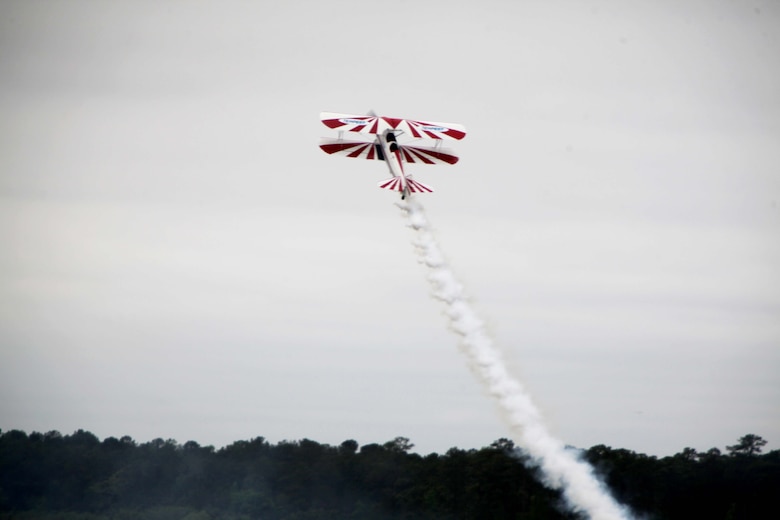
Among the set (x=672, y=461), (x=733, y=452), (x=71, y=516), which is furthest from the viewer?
(x=71, y=516)

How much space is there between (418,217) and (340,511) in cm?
4978

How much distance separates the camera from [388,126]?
51.9 metres

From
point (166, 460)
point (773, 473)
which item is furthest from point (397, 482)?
point (166, 460)

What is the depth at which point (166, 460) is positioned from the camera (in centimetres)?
12475

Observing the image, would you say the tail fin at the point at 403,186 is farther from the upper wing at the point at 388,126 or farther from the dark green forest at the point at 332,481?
the dark green forest at the point at 332,481

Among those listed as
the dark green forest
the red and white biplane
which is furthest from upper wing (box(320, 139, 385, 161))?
the dark green forest

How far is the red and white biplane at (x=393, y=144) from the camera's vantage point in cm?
5072

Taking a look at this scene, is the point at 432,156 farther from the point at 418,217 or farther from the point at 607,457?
the point at 607,457

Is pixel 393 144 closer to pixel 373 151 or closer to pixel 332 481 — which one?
pixel 373 151

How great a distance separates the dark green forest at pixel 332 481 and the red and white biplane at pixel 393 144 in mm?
25404

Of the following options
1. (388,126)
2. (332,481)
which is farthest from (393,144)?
(332,481)

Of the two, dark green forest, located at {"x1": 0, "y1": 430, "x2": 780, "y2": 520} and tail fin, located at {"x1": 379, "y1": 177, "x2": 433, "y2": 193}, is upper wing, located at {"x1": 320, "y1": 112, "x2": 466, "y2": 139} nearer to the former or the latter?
tail fin, located at {"x1": 379, "y1": 177, "x2": 433, "y2": 193}

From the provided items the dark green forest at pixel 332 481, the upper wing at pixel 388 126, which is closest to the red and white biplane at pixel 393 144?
the upper wing at pixel 388 126

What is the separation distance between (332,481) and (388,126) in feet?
185
